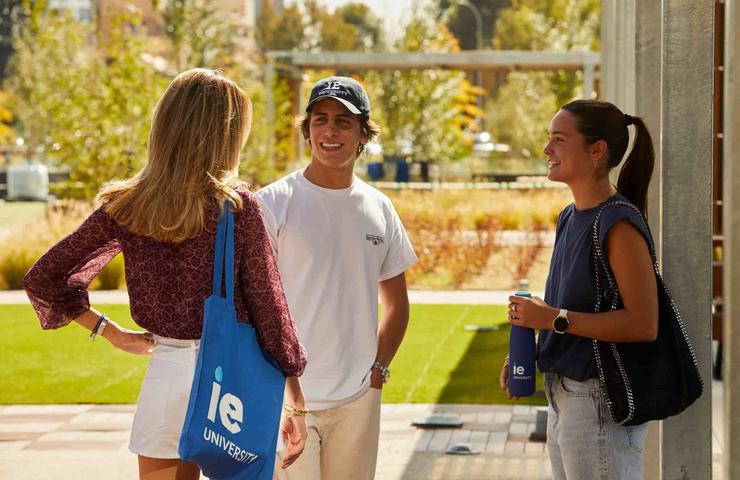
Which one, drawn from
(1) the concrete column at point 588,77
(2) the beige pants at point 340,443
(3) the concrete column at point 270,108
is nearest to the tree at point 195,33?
(3) the concrete column at point 270,108

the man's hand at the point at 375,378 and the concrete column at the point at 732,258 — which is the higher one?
the concrete column at the point at 732,258

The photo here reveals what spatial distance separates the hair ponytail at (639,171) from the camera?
11.8ft

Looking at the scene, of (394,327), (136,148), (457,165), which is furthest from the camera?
(457,165)

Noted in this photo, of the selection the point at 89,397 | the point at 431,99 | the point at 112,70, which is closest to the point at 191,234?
the point at 89,397

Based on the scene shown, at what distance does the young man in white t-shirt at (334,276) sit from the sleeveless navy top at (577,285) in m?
0.74

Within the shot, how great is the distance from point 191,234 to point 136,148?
51.1ft

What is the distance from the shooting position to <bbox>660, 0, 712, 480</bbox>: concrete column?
156 inches

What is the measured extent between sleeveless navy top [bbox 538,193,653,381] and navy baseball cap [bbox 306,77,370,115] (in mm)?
913

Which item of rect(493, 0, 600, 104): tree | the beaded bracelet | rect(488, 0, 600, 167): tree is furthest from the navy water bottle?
rect(493, 0, 600, 104): tree

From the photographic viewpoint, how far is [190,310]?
10.6 ft

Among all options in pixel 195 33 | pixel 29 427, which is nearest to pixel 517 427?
pixel 29 427

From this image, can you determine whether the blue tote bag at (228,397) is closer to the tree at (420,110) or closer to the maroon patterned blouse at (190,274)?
the maroon patterned blouse at (190,274)

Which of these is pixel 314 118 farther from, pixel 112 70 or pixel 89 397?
pixel 112 70

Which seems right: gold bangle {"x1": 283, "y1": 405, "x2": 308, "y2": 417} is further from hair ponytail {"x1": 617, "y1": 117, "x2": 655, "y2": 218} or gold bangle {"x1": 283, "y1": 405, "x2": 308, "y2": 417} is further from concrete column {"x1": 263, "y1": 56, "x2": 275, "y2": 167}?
concrete column {"x1": 263, "y1": 56, "x2": 275, "y2": 167}
